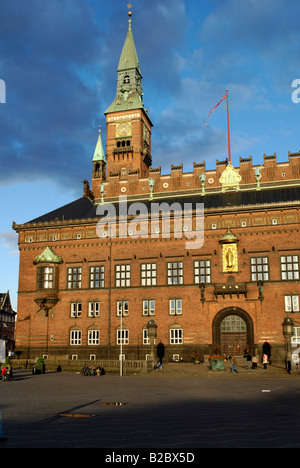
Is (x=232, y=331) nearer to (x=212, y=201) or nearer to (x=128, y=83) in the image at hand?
(x=212, y=201)

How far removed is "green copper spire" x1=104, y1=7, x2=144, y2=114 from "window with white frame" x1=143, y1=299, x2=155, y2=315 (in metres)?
28.1

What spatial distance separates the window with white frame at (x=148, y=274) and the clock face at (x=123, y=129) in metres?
21.4

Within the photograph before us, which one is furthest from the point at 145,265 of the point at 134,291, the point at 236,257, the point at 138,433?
the point at 138,433

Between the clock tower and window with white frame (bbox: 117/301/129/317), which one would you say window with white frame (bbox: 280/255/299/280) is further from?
the clock tower

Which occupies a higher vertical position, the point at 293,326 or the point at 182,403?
the point at 293,326

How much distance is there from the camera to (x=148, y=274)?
50.8 metres

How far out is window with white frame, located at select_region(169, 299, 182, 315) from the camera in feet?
160

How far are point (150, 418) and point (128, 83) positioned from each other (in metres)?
58.7

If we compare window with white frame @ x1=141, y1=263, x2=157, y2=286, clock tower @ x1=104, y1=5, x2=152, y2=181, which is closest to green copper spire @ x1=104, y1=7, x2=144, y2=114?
clock tower @ x1=104, y1=5, x2=152, y2=181

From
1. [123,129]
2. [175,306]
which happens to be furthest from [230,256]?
[123,129]

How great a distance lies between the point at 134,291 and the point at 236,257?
11.6 meters

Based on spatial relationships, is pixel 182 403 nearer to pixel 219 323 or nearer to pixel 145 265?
pixel 219 323

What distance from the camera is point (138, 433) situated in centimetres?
1216
